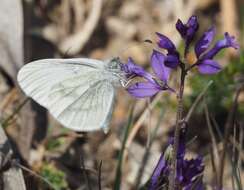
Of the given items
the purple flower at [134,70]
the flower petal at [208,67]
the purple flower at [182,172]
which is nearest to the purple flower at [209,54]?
the flower petal at [208,67]

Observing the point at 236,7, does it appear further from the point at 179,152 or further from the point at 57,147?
the point at 179,152

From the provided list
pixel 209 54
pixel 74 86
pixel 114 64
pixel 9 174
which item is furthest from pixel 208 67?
pixel 9 174

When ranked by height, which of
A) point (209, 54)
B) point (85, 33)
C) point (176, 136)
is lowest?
point (85, 33)

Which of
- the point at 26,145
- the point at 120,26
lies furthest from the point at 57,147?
the point at 120,26

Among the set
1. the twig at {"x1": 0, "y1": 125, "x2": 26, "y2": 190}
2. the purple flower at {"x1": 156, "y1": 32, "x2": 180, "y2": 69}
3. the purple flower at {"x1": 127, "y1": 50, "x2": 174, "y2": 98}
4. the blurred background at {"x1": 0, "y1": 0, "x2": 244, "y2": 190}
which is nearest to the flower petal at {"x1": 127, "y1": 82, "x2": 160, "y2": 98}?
the purple flower at {"x1": 127, "y1": 50, "x2": 174, "y2": 98}

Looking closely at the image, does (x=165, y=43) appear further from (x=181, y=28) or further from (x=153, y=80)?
(x=153, y=80)

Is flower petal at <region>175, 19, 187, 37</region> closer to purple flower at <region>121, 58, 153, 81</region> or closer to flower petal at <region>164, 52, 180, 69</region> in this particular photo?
flower petal at <region>164, 52, 180, 69</region>
